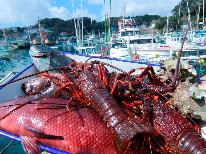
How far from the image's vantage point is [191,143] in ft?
12.0

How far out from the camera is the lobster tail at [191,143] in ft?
11.8

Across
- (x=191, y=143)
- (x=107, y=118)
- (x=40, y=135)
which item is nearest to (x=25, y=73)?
(x=40, y=135)

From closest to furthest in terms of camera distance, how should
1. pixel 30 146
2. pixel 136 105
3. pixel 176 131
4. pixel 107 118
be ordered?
1. pixel 176 131
2. pixel 107 118
3. pixel 30 146
4. pixel 136 105

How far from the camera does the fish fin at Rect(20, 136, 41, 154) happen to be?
13.5 feet

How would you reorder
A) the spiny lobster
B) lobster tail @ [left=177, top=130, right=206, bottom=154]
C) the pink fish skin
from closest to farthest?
lobster tail @ [left=177, top=130, right=206, bottom=154] < the spiny lobster < the pink fish skin

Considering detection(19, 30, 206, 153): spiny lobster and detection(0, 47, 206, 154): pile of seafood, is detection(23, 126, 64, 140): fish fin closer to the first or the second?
detection(0, 47, 206, 154): pile of seafood

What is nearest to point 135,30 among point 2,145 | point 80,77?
point 2,145

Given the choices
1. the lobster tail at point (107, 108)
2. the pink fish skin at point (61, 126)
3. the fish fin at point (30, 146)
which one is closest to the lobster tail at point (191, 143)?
the lobster tail at point (107, 108)

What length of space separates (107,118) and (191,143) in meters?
1.04

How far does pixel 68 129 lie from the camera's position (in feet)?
13.8

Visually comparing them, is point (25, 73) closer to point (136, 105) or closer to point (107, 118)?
point (136, 105)

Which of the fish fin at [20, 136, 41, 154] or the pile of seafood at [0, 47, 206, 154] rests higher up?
the pile of seafood at [0, 47, 206, 154]

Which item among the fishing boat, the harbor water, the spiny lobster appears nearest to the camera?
the spiny lobster

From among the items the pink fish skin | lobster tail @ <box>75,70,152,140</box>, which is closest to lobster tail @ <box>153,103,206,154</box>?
lobster tail @ <box>75,70,152,140</box>
